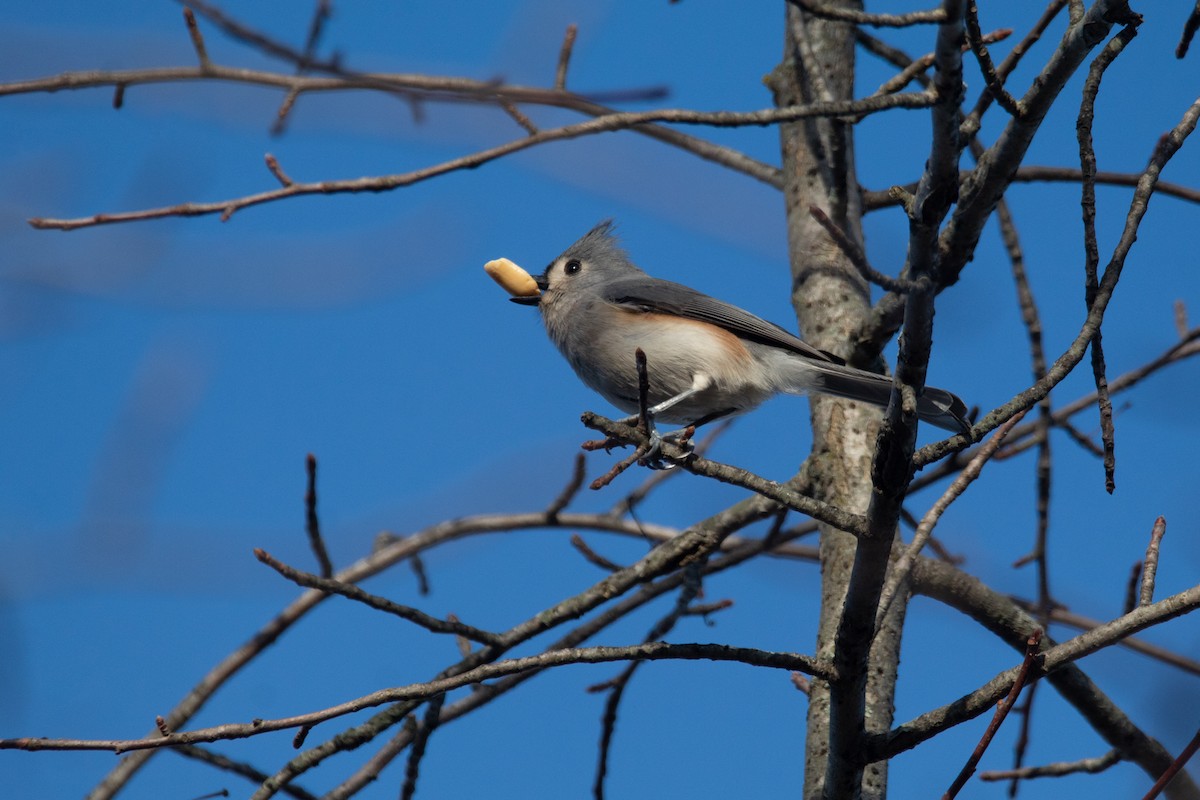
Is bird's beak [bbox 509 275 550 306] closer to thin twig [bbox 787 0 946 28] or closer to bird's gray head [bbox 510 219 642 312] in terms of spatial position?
bird's gray head [bbox 510 219 642 312]

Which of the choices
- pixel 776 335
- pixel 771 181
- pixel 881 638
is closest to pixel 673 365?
pixel 776 335

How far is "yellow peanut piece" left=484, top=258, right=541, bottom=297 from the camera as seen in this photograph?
4102mm

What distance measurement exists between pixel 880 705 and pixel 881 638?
0.55 feet

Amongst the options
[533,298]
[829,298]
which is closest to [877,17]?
[829,298]

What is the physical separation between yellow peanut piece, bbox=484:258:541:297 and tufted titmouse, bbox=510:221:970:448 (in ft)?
0.80

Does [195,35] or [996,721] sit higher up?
[195,35]

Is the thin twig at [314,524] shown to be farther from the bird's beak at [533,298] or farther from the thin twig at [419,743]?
the bird's beak at [533,298]

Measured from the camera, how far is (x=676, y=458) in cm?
215

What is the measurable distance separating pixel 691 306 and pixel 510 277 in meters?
0.76

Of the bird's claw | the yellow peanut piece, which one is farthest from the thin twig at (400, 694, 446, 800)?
the yellow peanut piece

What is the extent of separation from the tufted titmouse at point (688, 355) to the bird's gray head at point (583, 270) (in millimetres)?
114

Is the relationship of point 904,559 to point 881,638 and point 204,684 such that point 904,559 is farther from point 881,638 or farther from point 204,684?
point 204,684

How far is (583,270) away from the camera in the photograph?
427cm

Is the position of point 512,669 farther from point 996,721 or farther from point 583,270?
point 583,270
